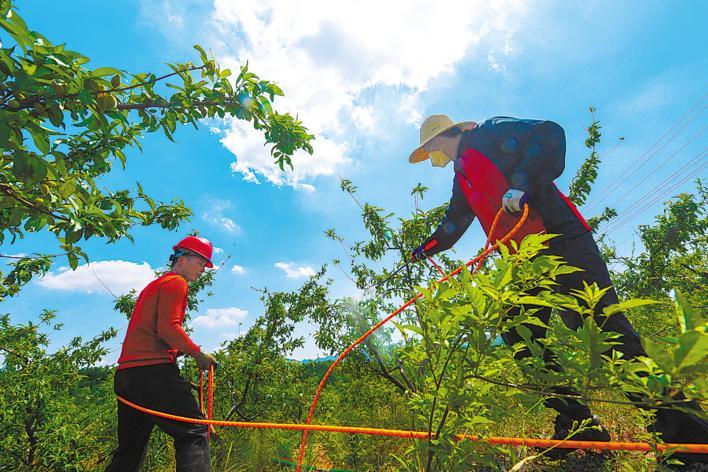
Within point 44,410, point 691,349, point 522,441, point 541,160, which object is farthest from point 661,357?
point 44,410

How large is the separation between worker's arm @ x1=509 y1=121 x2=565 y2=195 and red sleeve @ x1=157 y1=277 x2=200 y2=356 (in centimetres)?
255

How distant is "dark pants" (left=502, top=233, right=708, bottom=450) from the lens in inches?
74.6

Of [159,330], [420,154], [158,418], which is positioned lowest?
[158,418]

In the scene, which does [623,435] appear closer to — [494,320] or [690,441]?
[690,441]

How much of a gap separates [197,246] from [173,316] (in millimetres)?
691

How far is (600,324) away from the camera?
229 cm

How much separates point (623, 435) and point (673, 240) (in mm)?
4730

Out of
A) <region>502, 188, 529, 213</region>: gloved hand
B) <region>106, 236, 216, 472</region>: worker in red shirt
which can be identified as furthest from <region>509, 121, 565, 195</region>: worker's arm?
<region>106, 236, 216, 472</region>: worker in red shirt

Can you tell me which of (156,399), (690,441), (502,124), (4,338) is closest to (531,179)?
(502,124)

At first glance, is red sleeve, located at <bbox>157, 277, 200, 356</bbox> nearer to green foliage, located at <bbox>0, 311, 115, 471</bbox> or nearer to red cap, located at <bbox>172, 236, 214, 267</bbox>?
red cap, located at <bbox>172, 236, 214, 267</bbox>

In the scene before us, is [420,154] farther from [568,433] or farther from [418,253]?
[568,433]

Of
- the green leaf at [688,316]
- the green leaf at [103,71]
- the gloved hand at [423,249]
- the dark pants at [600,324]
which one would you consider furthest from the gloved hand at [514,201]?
the green leaf at [103,71]

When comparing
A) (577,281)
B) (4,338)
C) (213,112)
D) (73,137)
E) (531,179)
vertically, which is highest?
(213,112)

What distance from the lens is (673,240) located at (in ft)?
20.3
